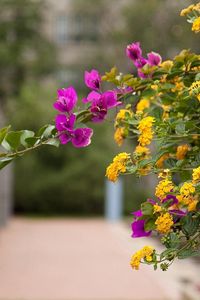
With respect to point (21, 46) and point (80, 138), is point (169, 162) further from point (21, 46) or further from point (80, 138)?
point (21, 46)

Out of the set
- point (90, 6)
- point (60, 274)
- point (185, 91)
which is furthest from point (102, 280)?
point (90, 6)

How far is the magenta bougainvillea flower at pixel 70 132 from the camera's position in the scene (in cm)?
227

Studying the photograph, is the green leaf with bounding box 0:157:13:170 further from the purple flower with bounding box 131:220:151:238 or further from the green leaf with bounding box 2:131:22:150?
the purple flower with bounding box 131:220:151:238

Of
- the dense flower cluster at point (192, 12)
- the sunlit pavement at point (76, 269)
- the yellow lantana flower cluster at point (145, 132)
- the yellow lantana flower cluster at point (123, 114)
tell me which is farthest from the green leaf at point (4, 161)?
the sunlit pavement at point (76, 269)

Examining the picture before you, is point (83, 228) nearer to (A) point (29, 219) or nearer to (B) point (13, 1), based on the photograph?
(A) point (29, 219)

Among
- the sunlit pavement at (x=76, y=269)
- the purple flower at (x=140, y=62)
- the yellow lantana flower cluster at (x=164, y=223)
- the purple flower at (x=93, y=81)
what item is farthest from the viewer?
the sunlit pavement at (x=76, y=269)

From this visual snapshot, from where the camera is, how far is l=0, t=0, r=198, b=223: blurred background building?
21.9m

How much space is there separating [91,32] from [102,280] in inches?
1110

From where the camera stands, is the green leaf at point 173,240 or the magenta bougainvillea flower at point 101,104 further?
the magenta bougainvillea flower at point 101,104

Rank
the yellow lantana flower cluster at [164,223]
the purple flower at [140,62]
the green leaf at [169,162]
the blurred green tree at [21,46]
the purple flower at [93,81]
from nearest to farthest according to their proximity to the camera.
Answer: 1. the yellow lantana flower cluster at [164,223]
2. the purple flower at [93,81]
3. the green leaf at [169,162]
4. the purple flower at [140,62]
5. the blurred green tree at [21,46]

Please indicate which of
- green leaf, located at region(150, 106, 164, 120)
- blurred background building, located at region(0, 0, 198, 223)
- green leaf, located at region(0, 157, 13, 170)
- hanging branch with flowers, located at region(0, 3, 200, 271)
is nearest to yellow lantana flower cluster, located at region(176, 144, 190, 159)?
hanging branch with flowers, located at region(0, 3, 200, 271)

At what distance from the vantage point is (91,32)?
36594 mm

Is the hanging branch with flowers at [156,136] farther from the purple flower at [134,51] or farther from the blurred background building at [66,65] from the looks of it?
the blurred background building at [66,65]

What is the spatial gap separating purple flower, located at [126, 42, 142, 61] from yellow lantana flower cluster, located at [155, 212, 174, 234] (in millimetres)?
663
